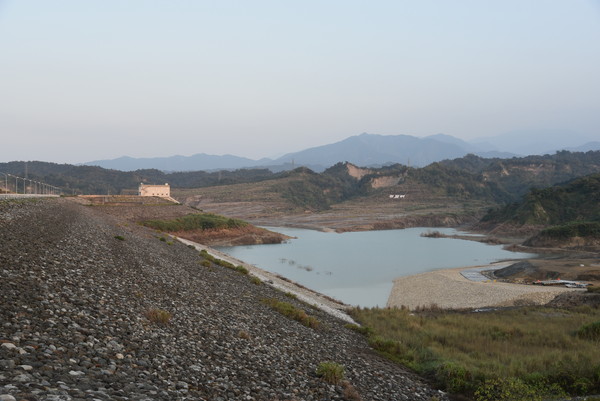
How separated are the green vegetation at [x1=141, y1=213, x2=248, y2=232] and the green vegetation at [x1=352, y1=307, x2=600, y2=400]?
49.1 m

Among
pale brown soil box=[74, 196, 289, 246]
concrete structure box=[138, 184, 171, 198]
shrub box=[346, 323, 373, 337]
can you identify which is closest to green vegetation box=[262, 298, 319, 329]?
shrub box=[346, 323, 373, 337]

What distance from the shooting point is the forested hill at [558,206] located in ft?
324

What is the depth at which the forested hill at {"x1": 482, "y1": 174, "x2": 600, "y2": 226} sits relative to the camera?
324 feet

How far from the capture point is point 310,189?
17500 centimetres

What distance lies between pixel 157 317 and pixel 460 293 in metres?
35.2

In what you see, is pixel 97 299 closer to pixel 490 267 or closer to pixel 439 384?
pixel 439 384

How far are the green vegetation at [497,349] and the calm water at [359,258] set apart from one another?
1287 cm

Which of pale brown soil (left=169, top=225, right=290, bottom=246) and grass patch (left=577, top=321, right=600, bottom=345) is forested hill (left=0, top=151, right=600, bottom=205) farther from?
grass patch (left=577, top=321, right=600, bottom=345)

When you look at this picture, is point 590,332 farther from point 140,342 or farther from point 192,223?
point 192,223

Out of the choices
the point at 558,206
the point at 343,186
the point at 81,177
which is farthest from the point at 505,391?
the point at 343,186

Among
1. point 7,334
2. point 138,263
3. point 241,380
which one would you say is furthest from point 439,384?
point 138,263

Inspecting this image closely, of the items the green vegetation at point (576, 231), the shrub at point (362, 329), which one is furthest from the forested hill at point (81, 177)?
the shrub at point (362, 329)

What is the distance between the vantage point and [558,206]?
342 ft

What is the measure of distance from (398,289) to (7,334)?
41.0m
